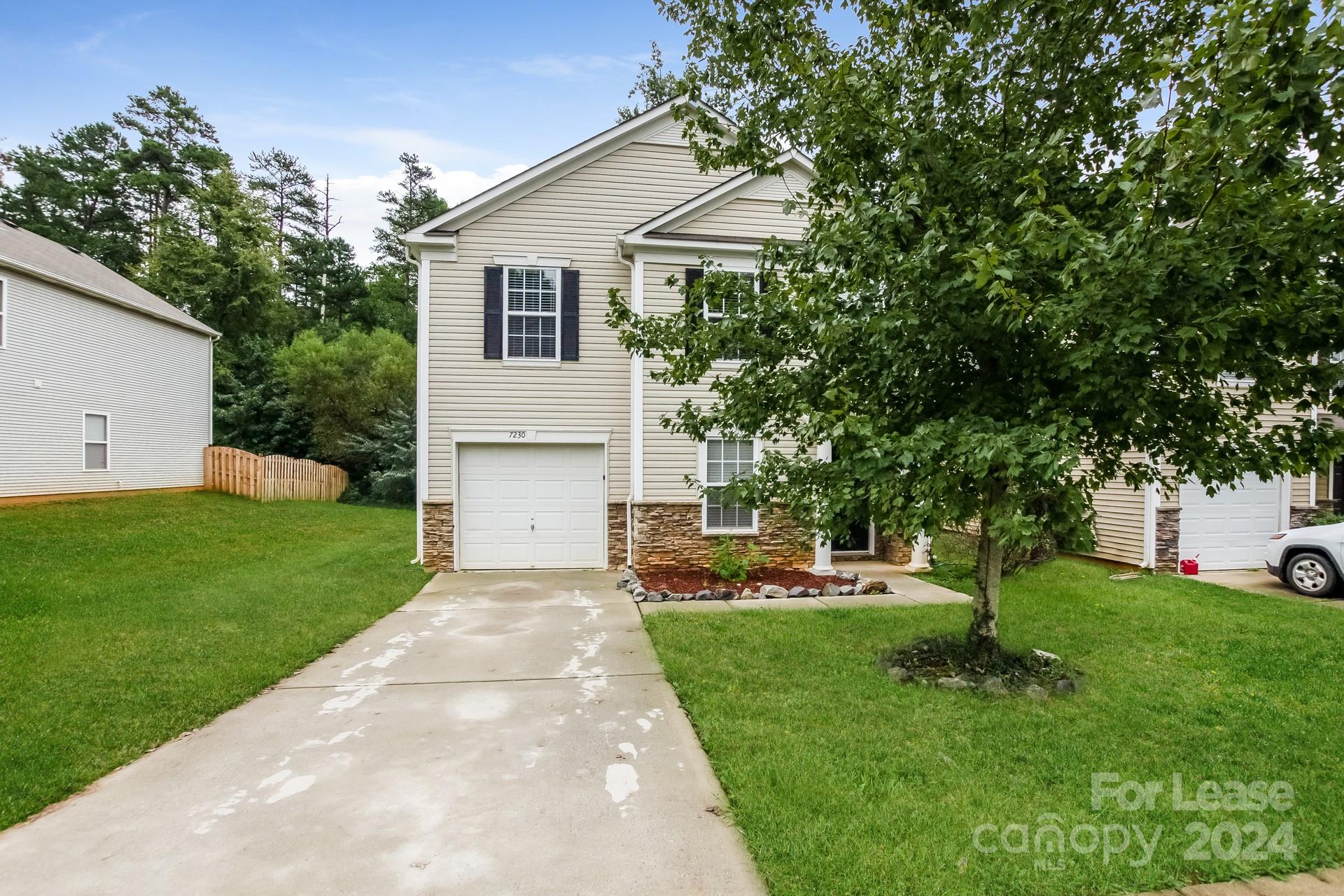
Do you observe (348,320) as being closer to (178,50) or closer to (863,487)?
(178,50)

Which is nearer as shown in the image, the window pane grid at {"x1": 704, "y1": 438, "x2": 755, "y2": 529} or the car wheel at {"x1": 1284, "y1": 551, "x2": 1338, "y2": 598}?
the car wheel at {"x1": 1284, "y1": 551, "x2": 1338, "y2": 598}

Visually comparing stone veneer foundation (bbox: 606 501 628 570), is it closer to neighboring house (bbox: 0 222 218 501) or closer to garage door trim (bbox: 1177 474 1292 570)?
garage door trim (bbox: 1177 474 1292 570)

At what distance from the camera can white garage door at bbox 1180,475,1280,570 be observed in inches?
408

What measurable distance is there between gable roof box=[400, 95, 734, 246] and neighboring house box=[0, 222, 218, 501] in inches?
395

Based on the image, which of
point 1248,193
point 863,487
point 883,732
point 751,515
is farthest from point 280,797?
point 751,515

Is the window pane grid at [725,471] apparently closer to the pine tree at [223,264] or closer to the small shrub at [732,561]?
the small shrub at [732,561]

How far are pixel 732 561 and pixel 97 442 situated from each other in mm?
15804

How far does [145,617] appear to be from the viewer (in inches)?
276

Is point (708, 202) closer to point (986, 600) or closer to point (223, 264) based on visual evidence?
point (986, 600)

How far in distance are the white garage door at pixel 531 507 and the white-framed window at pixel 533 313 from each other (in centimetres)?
153

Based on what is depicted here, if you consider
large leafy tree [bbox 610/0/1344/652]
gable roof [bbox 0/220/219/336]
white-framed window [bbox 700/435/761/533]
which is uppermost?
gable roof [bbox 0/220/219/336]

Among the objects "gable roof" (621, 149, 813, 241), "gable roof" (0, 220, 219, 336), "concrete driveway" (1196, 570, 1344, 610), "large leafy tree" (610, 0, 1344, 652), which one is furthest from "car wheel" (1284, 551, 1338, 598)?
"gable roof" (0, 220, 219, 336)

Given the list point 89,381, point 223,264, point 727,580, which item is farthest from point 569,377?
point 223,264

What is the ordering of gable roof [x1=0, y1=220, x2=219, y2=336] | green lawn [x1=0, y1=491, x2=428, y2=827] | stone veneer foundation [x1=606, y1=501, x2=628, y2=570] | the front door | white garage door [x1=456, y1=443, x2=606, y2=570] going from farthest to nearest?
gable roof [x1=0, y1=220, x2=219, y2=336] < the front door < stone veneer foundation [x1=606, y1=501, x2=628, y2=570] < white garage door [x1=456, y1=443, x2=606, y2=570] < green lawn [x1=0, y1=491, x2=428, y2=827]
